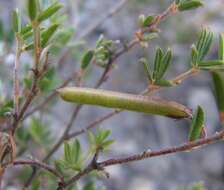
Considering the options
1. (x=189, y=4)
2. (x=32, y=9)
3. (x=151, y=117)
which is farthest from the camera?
(x=151, y=117)

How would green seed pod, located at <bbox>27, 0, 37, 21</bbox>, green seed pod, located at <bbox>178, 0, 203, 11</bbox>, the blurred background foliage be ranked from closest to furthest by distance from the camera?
green seed pod, located at <bbox>27, 0, 37, 21</bbox>, green seed pod, located at <bbox>178, 0, 203, 11</bbox>, the blurred background foliage

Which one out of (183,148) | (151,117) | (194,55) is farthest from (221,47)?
(151,117)

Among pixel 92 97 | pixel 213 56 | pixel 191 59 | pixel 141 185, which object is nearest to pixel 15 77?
pixel 92 97

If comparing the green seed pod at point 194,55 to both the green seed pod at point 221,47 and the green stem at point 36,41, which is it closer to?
the green seed pod at point 221,47

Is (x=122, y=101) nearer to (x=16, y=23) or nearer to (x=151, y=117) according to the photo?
(x=16, y=23)

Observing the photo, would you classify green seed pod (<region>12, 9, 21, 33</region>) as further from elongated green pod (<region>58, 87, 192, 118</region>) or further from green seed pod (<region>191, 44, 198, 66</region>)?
green seed pod (<region>191, 44, 198, 66</region>)

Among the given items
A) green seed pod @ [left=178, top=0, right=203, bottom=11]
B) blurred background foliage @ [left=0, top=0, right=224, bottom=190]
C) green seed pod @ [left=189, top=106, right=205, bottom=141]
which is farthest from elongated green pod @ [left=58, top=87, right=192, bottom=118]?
blurred background foliage @ [left=0, top=0, right=224, bottom=190]

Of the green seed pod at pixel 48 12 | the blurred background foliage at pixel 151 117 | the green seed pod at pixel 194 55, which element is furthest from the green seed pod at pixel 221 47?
the blurred background foliage at pixel 151 117
